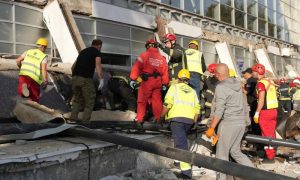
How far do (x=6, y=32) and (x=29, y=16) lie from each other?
3.22 feet

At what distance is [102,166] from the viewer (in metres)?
5.13

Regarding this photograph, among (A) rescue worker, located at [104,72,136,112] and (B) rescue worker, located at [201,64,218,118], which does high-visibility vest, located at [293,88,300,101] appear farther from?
(A) rescue worker, located at [104,72,136,112]

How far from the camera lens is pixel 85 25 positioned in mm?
12648

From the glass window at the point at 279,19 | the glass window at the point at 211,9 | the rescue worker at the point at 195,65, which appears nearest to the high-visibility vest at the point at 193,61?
the rescue worker at the point at 195,65

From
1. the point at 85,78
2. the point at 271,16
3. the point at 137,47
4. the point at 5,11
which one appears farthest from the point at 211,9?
the point at 85,78

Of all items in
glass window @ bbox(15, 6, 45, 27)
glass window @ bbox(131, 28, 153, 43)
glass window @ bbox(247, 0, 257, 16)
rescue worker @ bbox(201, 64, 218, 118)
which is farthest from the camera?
glass window @ bbox(247, 0, 257, 16)

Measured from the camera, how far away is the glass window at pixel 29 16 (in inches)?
425

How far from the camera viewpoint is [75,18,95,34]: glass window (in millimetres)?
12441

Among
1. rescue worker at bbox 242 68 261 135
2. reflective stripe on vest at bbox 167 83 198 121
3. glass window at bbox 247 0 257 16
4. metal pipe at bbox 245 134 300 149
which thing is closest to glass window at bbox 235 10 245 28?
glass window at bbox 247 0 257 16

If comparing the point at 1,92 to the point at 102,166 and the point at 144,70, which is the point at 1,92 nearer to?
the point at 144,70

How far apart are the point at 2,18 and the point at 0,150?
7009 millimetres

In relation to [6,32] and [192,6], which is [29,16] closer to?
[6,32]

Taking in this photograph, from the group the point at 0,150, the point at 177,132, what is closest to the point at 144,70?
the point at 177,132

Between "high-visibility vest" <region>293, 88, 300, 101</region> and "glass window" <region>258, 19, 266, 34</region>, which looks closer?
"high-visibility vest" <region>293, 88, 300, 101</region>
